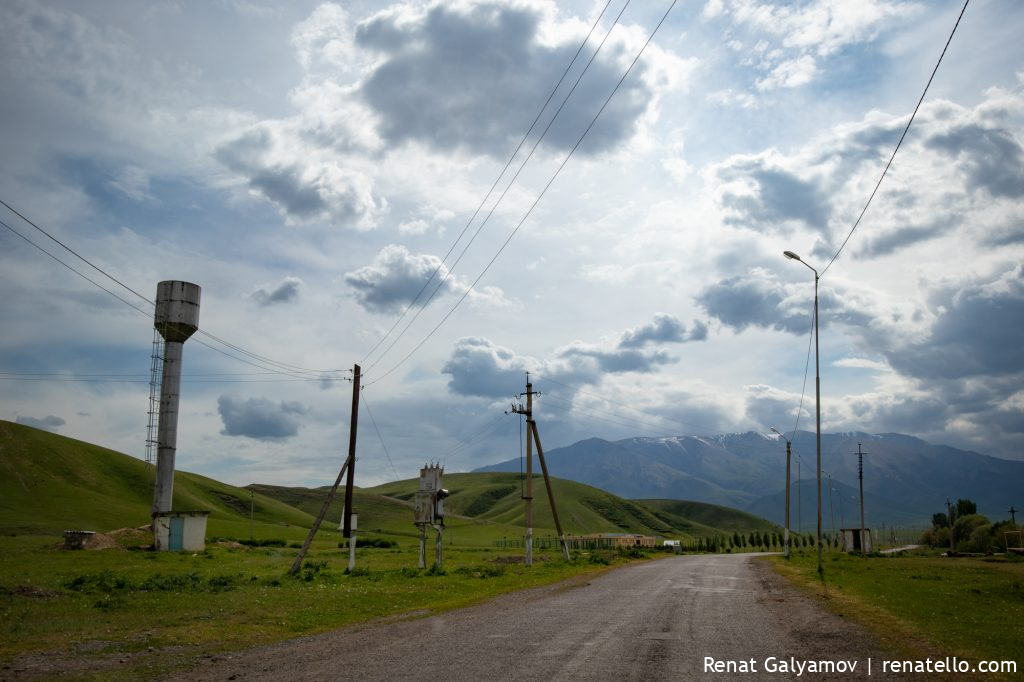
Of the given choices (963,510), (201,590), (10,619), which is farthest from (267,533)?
(963,510)

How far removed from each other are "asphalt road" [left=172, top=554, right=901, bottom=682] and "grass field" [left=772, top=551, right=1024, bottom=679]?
1.09 m

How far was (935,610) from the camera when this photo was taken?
22.5 m

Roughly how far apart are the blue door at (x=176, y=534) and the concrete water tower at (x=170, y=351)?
470 centimetres

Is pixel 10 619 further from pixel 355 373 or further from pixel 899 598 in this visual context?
pixel 355 373

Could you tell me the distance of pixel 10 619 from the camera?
20656mm

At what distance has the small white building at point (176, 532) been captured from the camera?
62812 mm

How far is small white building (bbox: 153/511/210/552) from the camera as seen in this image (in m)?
62.8

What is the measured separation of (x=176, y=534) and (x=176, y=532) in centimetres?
17

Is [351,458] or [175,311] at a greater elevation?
[175,311]

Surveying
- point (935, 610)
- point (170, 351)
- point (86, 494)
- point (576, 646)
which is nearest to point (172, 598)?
point (576, 646)

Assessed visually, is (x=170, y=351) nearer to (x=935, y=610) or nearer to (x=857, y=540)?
(x=935, y=610)

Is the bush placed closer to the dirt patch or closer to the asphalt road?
the dirt patch

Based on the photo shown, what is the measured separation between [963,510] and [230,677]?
7524 inches

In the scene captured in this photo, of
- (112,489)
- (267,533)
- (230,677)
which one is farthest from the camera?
(112,489)
